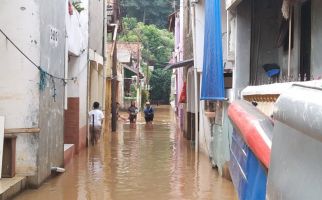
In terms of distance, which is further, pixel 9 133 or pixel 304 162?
pixel 9 133

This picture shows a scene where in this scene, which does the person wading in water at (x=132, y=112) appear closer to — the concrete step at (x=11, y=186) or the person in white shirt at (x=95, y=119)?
the person in white shirt at (x=95, y=119)

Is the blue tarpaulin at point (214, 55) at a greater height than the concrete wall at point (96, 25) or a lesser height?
lesser

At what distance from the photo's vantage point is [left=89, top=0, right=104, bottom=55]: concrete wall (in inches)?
749

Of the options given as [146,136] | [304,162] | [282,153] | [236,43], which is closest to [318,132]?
[304,162]

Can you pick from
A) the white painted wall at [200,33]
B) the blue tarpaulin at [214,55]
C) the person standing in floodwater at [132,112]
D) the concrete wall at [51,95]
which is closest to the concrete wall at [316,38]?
the blue tarpaulin at [214,55]

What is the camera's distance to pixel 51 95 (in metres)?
11.1

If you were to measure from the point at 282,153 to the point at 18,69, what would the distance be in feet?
26.5

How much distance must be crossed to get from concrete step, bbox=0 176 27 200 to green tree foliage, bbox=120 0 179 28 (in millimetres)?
69545

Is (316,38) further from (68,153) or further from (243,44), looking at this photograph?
(68,153)

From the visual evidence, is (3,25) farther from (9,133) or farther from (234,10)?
(234,10)

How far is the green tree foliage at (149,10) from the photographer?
259 feet

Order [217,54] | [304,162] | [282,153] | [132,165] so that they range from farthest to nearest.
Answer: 1. [132,165]
2. [217,54]
3. [282,153]
4. [304,162]

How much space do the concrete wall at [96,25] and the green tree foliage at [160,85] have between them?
46.6m

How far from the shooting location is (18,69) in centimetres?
976
